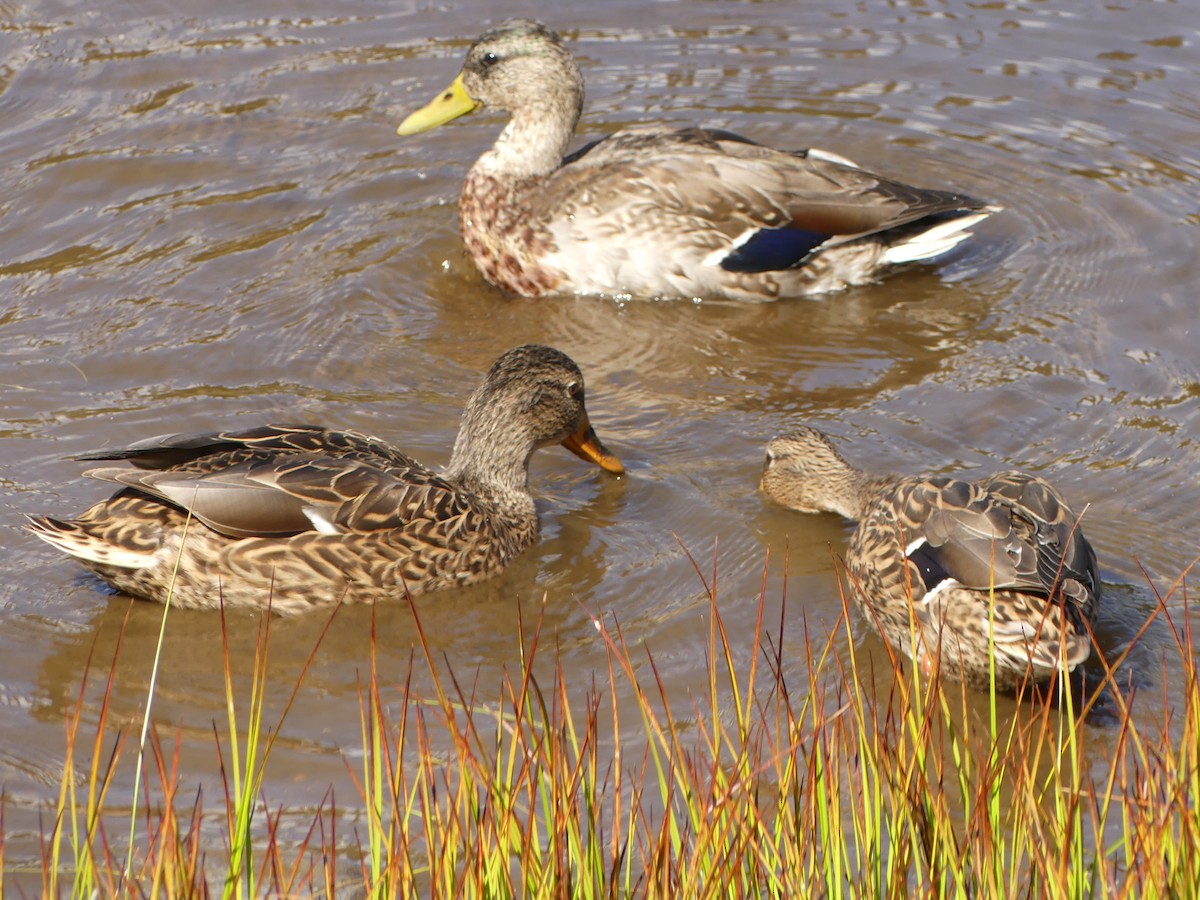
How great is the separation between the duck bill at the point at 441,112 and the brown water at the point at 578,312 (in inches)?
13.9

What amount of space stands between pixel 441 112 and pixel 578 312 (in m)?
1.70

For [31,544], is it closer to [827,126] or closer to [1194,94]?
[827,126]

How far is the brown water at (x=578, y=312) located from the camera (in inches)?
216

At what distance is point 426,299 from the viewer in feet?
27.1

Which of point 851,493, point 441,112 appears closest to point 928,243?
point 851,493

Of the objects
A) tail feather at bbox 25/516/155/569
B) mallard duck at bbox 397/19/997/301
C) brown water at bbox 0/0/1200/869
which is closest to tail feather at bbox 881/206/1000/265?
mallard duck at bbox 397/19/997/301

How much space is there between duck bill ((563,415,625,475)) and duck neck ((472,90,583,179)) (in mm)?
2592

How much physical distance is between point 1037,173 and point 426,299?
3.71m

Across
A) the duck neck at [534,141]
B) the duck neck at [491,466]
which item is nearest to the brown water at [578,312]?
the duck neck at [491,466]

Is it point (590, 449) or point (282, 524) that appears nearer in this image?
point (282, 524)

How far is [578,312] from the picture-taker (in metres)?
8.26

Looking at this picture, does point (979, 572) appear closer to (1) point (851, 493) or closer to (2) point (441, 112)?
(1) point (851, 493)

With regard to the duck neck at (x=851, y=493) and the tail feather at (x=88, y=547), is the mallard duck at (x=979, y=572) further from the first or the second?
the tail feather at (x=88, y=547)

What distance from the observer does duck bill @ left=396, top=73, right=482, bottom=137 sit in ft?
29.9
